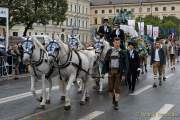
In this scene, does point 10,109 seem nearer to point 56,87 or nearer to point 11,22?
point 56,87

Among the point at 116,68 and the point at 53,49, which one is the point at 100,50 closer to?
the point at 116,68

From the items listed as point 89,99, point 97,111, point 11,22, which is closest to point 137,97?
point 89,99

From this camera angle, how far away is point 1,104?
36.8 ft

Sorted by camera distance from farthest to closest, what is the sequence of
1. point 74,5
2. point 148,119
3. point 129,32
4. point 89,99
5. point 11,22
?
point 74,5
point 11,22
point 129,32
point 89,99
point 148,119

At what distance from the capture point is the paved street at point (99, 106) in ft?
31.2

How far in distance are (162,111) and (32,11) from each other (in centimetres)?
4292

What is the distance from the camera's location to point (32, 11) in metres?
51.5

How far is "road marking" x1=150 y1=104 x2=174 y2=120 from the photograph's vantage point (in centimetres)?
951

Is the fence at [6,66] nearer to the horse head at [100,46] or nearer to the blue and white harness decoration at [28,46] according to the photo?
the horse head at [100,46]

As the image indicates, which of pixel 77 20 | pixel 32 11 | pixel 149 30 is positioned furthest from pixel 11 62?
pixel 77 20

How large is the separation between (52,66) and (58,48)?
0.69 meters

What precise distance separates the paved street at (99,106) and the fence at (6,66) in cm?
478

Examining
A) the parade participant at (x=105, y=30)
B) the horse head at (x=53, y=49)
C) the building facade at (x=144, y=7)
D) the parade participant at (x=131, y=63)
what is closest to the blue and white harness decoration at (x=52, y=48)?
the horse head at (x=53, y=49)

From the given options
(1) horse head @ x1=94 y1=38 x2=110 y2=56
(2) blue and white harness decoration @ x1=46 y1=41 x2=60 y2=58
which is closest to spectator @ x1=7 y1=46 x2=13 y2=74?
(1) horse head @ x1=94 y1=38 x2=110 y2=56
